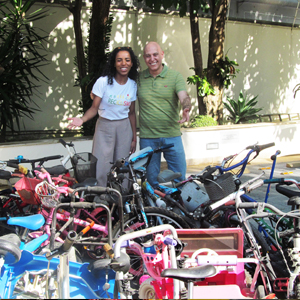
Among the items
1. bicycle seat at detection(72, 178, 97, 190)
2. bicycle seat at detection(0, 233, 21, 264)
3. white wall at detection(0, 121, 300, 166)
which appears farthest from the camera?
white wall at detection(0, 121, 300, 166)

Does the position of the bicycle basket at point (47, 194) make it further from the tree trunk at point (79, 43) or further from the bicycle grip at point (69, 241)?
the tree trunk at point (79, 43)

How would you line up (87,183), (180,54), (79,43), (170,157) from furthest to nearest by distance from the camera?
1. (180,54)
2. (79,43)
3. (170,157)
4. (87,183)

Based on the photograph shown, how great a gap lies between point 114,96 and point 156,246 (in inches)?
90.4

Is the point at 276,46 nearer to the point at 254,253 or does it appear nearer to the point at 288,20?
the point at 288,20

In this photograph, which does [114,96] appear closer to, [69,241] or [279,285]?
[69,241]

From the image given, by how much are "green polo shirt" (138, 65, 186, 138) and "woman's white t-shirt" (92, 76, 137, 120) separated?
0.13 meters

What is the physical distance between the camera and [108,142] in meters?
4.12

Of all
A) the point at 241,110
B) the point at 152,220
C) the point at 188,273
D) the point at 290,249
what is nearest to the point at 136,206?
the point at 152,220

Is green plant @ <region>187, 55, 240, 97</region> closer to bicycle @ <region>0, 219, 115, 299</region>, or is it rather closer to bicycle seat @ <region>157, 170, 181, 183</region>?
bicycle seat @ <region>157, 170, 181, 183</region>

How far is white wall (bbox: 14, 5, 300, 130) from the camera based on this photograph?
361 inches

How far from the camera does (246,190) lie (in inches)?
99.0

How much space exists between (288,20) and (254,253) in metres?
12.6

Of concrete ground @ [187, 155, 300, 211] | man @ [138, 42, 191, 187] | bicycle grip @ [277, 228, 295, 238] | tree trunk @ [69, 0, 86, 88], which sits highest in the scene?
tree trunk @ [69, 0, 86, 88]

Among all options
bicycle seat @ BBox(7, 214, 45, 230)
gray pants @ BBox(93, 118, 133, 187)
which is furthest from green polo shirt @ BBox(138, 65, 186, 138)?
bicycle seat @ BBox(7, 214, 45, 230)
